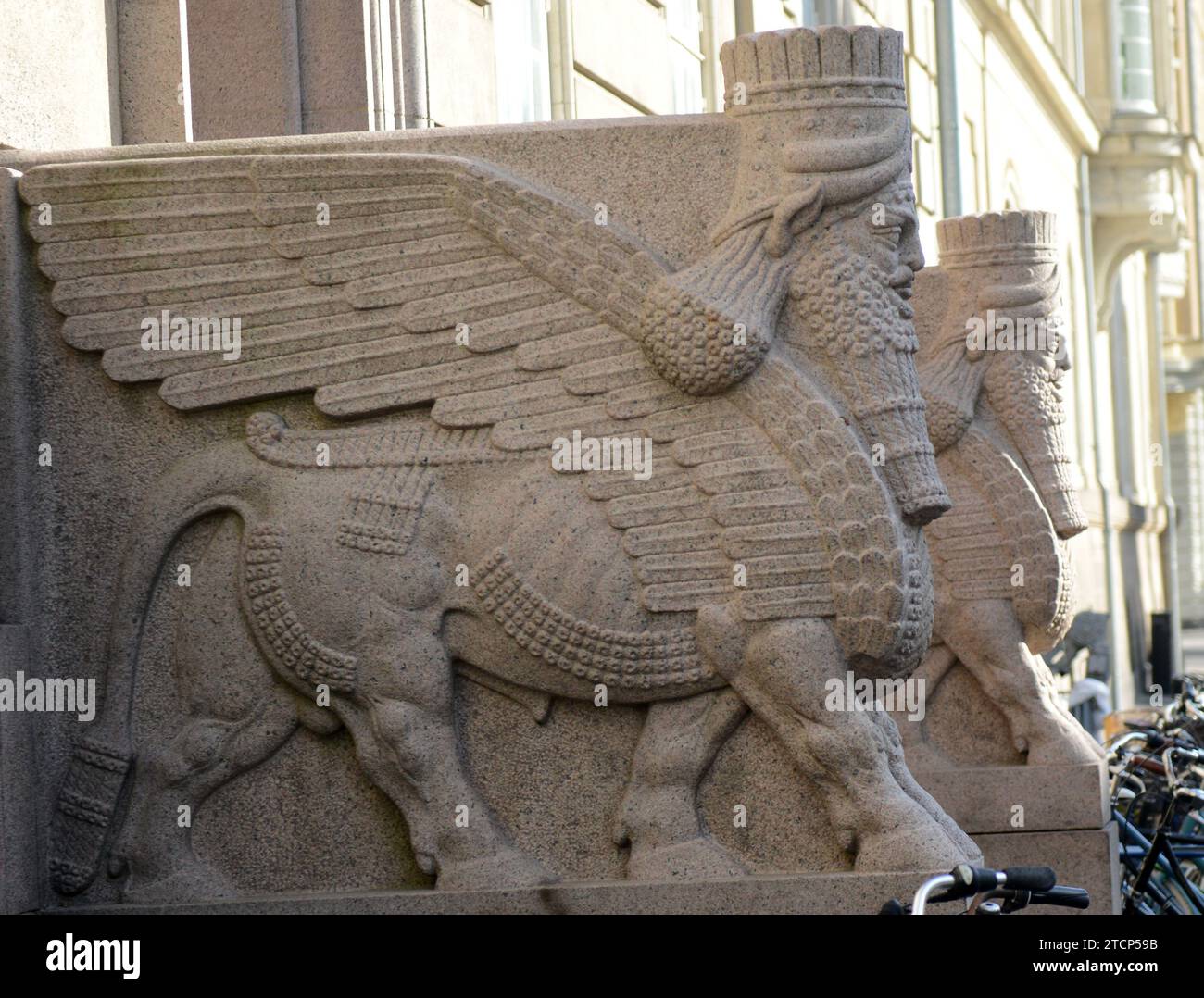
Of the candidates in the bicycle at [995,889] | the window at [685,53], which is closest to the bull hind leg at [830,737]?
the bicycle at [995,889]

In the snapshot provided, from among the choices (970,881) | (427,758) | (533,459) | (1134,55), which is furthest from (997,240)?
(1134,55)

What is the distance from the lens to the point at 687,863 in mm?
5969

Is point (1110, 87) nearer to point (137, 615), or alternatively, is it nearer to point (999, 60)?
point (999, 60)

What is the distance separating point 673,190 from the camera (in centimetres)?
610

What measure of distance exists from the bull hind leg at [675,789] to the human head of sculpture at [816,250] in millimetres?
777

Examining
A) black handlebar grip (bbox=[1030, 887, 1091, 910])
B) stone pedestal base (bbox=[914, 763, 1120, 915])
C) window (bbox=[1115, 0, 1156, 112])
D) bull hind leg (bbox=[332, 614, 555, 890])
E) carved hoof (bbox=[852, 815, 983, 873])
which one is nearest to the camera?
→ black handlebar grip (bbox=[1030, 887, 1091, 910])

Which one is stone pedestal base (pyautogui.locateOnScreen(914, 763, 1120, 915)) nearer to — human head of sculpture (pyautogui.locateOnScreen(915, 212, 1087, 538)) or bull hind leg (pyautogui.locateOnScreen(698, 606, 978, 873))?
human head of sculpture (pyautogui.locateOnScreen(915, 212, 1087, 538))

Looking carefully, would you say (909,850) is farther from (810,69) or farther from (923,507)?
(810,69)

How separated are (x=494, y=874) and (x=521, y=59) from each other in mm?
6566

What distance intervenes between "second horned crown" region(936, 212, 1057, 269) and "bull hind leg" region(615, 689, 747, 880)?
3.27 m

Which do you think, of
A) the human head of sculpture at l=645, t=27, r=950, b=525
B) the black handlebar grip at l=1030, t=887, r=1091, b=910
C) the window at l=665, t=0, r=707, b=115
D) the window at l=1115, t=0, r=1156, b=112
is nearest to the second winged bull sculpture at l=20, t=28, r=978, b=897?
the human head of sculpture at l=645, t=27, r=950, b=525

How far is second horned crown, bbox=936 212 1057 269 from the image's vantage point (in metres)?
8.67

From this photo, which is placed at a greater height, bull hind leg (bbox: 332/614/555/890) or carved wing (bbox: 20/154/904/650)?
carved wing (bbox: 20/154/904/650)
